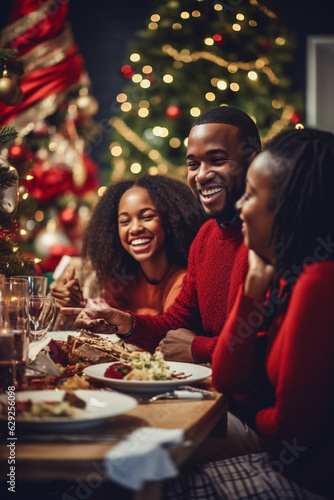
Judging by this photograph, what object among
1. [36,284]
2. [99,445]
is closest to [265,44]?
[36,284]

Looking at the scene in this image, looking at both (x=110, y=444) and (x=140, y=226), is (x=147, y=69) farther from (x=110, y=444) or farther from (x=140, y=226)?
(x=110, y=444)

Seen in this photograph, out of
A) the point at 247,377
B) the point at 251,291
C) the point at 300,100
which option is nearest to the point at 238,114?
the point at 251,291

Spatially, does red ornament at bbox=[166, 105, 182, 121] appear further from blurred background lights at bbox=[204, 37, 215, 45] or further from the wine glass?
the wine glass

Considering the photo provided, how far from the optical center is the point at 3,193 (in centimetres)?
193

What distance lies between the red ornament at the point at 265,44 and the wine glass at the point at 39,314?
10.8 ft

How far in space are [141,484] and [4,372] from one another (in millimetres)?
490

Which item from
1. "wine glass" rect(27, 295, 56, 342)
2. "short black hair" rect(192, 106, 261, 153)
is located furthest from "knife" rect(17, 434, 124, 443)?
"short black hair" rect(192, 106, 261, 153)

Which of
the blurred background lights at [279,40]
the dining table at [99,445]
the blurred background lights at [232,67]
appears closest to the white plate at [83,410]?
the dining table at [99,445]

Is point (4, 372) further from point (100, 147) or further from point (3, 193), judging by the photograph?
point (100, 147)

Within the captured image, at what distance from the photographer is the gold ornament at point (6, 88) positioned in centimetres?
207

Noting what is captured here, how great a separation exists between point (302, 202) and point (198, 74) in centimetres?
337

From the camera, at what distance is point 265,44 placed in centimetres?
427

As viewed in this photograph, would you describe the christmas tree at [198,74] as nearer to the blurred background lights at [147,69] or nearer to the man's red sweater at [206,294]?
the blurred background lights at [147,69]

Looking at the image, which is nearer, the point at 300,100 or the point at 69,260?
the point at 69,260
